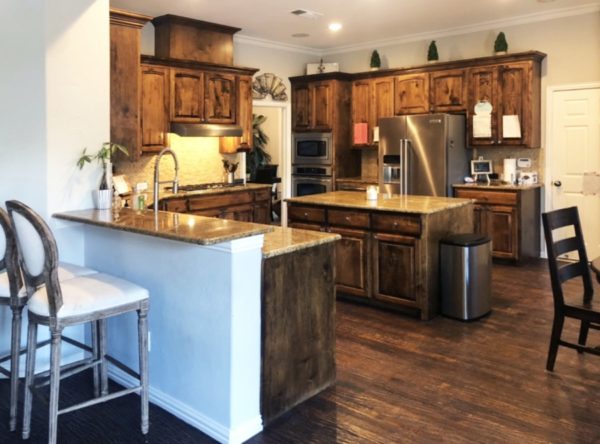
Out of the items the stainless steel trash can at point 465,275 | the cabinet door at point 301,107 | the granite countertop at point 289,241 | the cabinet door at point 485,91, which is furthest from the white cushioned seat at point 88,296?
the cabinet door at point 301,107

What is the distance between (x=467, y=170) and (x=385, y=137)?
1096mm

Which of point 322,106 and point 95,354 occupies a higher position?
point 322,106

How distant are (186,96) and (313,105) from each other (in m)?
2.23

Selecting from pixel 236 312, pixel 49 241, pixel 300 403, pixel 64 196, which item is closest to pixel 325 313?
pixel 300 403

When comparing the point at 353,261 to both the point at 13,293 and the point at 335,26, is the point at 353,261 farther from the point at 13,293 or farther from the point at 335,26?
the point at 335,26

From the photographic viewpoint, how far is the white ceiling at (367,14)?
5781 mm

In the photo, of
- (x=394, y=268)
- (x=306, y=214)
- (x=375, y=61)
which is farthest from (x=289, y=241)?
(x=375, y=61)

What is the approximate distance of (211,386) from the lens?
264 centimetres

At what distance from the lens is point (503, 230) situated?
633cm

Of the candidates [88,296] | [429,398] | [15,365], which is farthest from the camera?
[429,398]

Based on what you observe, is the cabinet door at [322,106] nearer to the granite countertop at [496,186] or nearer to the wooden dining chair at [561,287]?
the granite countertop at [496,186]

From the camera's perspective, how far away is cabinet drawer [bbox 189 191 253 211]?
6078mm

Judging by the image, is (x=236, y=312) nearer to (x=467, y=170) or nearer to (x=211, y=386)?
(x=211, y=386)

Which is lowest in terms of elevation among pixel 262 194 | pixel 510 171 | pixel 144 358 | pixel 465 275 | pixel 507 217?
pixel 144 358
